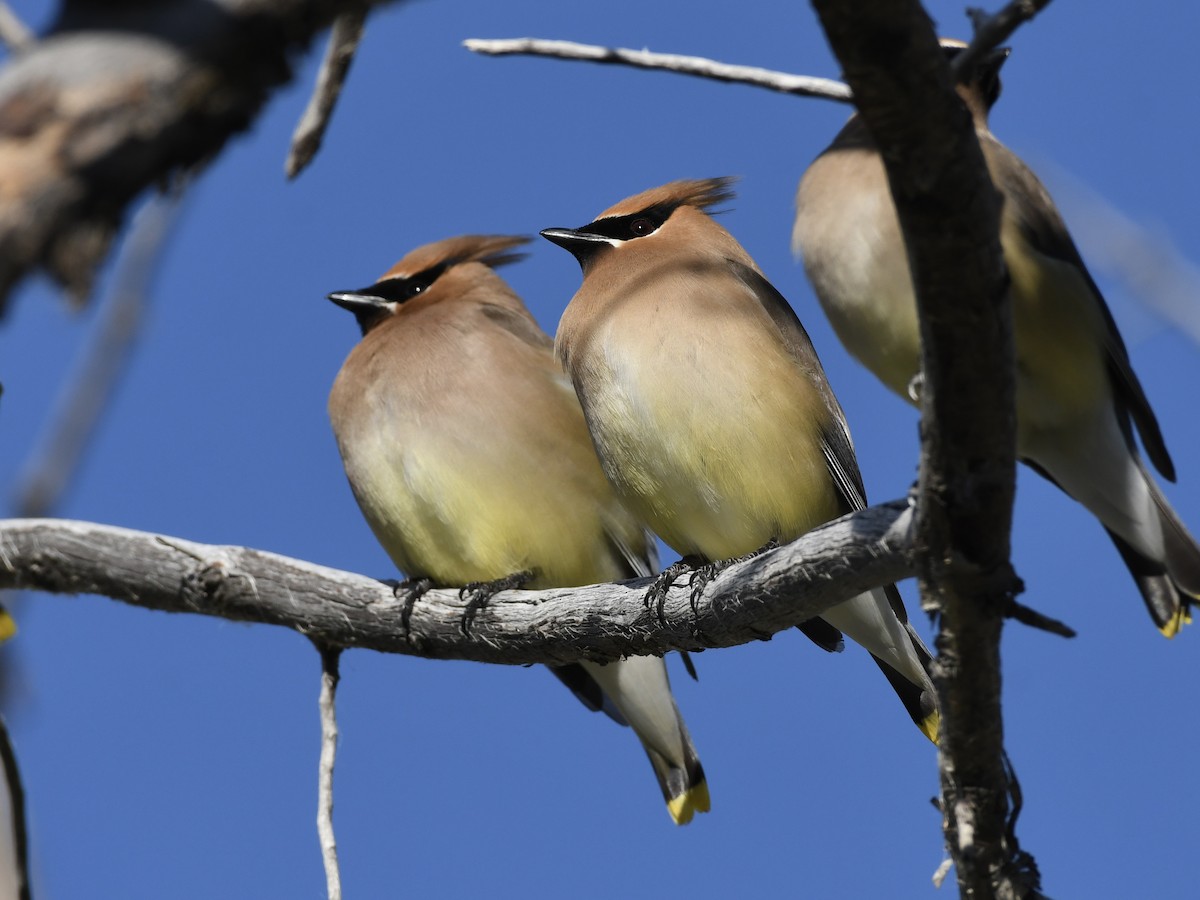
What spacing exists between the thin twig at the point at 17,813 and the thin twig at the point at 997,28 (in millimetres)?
2296

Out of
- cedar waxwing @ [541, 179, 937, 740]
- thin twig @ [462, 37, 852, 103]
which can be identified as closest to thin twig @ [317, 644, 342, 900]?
cedar waxwing @ [541, 179, 937, 740]

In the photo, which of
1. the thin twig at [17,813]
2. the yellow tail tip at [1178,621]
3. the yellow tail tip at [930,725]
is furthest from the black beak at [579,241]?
the thin twig at [17,813]

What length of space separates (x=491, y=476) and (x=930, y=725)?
1.68 metres

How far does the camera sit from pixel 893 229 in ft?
12.6

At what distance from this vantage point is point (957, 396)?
8.13 ft

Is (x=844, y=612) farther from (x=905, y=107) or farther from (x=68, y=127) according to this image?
(x=68, y=127)

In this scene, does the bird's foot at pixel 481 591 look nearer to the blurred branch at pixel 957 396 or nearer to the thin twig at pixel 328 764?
the thin twig at pixel 328 764

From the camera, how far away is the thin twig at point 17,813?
114 inches

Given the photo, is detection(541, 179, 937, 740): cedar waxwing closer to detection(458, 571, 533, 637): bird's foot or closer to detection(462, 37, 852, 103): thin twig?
detection(458, 571, 533, 637): bird's foot

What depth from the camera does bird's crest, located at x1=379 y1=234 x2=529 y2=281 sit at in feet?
19.4

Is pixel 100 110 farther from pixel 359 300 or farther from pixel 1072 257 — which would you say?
pixel 359 300

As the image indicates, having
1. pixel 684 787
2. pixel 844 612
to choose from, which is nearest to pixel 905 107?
pixel 844 612

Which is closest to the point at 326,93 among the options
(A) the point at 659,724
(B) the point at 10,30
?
(B) the point at 10,30

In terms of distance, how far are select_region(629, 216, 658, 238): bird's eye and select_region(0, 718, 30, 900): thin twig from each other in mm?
2659
